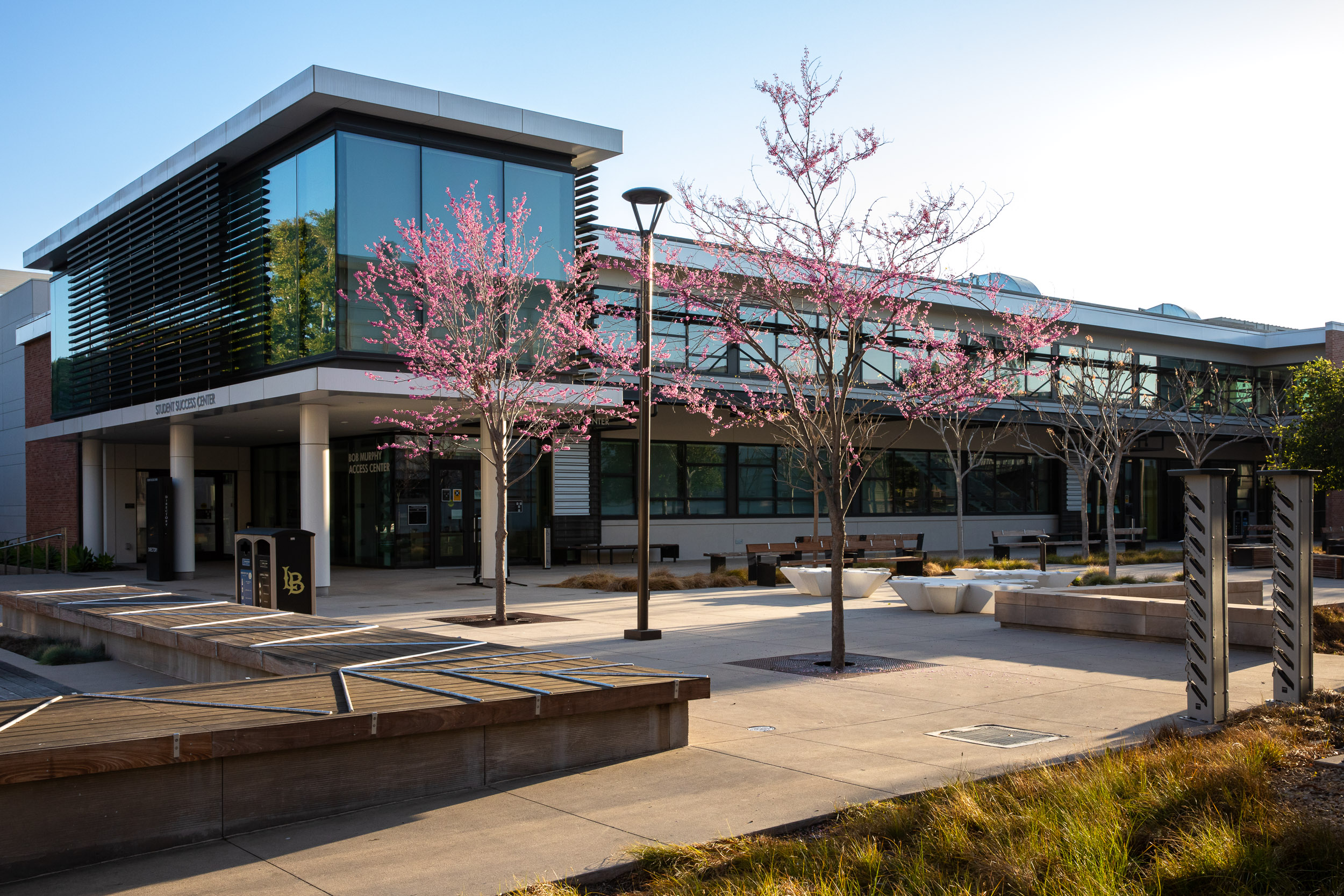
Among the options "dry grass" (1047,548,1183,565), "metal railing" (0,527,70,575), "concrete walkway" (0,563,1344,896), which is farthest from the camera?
"metal railing" (0,527,70,575)

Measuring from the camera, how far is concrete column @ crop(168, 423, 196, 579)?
81.0 feet

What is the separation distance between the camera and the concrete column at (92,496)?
29.5m

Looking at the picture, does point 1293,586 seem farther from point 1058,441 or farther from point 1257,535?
point 1257,535

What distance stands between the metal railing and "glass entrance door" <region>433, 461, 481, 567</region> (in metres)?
9.04

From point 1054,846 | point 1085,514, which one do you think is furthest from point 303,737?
point 1085,514

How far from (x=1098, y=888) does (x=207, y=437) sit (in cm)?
2968

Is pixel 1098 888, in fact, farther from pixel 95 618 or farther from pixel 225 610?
pixel 95 618

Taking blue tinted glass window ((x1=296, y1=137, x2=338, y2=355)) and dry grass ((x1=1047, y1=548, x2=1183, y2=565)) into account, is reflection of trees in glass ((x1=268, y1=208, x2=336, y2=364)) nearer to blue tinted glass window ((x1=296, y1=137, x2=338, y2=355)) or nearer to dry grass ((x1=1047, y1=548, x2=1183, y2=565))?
blue tinted glass window ((x1=296, y1=137, x2=338, y2=355))

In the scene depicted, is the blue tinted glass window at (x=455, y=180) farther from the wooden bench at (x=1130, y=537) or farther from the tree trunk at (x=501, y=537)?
the wooden bench at (x=1130, y=537)

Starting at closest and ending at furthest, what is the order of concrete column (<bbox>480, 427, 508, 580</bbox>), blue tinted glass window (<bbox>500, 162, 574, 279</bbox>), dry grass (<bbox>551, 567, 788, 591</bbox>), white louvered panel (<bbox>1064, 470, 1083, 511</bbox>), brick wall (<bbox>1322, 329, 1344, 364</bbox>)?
dry grass (<bbox>551, 567, 788, 591</bbox>) → blue tinted glass window (<bbox>500, 162, 574, 279</bbox>) → concrete column (<bbox>480, 427, 508, 580</bbox>) → white louvered panel (<bbox>1064, 470, 1083, 511</bbox>) → brick wall (<bbox>1322, 329, 1344, 364</bbox>)

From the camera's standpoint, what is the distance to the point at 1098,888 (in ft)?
13.8

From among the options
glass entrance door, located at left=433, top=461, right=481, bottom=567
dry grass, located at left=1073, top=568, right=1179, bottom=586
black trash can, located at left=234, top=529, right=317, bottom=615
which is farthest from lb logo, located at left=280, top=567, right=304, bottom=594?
glass entrance door, located at left=433, top=461, right=481, bottom=567

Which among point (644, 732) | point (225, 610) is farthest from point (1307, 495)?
point (225, 610)

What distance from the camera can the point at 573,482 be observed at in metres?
28.9
